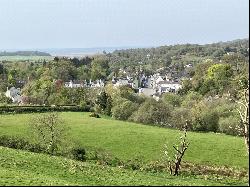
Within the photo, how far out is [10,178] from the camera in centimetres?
2553

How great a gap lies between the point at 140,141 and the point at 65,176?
34.8m

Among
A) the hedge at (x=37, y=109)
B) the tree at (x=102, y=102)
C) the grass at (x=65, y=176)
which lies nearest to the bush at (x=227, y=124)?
the tree at (x=102, y=102)

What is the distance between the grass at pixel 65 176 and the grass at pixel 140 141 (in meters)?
16.5

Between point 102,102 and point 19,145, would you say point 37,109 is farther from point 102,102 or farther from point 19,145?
point 19,145

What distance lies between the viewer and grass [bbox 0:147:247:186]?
25.2 metres

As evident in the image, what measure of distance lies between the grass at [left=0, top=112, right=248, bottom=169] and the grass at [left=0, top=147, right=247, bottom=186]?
16.5 meters

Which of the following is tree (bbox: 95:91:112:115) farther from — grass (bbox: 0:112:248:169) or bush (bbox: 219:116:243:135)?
bush (bbox: 219:116:243:135)

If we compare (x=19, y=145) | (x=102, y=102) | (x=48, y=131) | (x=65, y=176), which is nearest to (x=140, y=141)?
(x=48, y=131)

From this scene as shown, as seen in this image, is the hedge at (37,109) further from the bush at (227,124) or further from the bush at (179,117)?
the bush at (227,124)

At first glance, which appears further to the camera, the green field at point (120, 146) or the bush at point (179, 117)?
the bush at point (179, 117)

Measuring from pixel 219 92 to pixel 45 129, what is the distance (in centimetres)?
6767

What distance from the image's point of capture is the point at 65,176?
96.5 ft

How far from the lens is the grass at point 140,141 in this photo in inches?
2120

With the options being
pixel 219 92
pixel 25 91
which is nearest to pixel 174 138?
pixel 219 92
